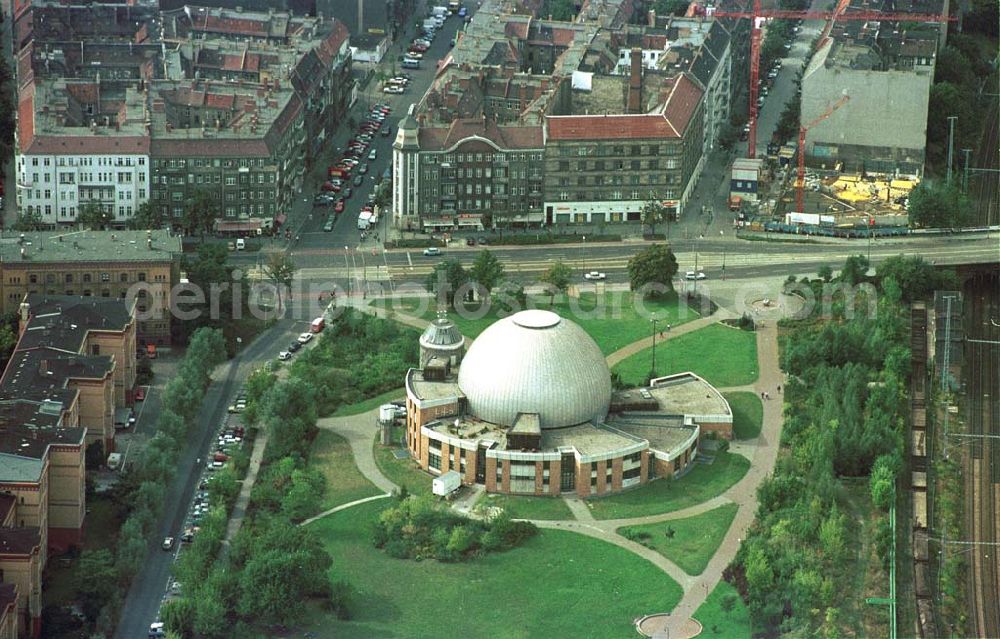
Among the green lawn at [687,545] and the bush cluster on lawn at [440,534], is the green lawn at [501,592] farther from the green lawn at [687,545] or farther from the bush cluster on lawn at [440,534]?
the green lawn at [687,545]

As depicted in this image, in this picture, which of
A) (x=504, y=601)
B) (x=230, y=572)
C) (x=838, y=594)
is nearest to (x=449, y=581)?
(x=504, y=601)

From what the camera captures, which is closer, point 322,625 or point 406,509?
point 322,625

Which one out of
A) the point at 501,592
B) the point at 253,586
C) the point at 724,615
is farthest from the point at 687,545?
the point at 253,586

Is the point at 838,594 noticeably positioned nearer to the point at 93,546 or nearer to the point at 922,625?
the point at 922,625

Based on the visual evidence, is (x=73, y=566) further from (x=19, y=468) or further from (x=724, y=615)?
(x=724, y=615)

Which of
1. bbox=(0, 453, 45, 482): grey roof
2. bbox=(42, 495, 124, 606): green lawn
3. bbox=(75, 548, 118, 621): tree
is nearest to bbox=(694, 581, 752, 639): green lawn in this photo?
bbox=(75, 548, 118, 621): tree

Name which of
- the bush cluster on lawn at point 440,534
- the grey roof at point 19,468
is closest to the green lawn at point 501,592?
the bush cluster on lawn at point 440,534
